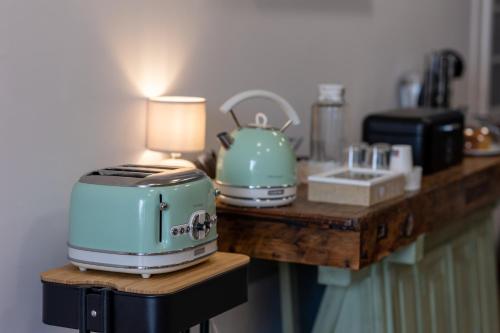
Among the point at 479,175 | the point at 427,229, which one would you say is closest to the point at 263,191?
the point at 427,229

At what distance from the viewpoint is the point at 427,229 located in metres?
2.96

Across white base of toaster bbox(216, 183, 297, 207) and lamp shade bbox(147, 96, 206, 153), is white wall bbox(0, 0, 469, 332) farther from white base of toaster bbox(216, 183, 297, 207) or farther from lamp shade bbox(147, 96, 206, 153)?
white base of toaster bbox(216, 183, 297, 207)

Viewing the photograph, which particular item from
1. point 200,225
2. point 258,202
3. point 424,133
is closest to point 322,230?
point 258,202

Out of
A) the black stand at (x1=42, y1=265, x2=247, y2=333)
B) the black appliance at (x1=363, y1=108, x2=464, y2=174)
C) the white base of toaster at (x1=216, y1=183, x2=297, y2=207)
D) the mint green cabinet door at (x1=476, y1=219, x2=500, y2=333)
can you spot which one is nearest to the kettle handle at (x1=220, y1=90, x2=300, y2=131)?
the white base of toaster at (x1=216, y1=183, x2=297, y2=207)

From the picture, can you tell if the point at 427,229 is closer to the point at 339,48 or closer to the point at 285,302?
the point at 285,302

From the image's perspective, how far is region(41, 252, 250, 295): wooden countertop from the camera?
Answer: 76.1 inches

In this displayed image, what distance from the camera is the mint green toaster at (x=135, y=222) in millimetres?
1986

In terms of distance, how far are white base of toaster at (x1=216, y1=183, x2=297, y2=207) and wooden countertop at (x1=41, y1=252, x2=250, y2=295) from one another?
401mm

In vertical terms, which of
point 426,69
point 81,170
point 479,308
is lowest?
point 479,308

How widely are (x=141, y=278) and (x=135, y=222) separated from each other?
0.13m

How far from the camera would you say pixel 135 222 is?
1.98m

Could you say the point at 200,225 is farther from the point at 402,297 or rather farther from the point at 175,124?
the point at 402,297

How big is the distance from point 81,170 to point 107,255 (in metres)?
0.46

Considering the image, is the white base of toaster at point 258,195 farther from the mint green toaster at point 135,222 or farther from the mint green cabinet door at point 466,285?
the mint green cabinet door at point 466,285
